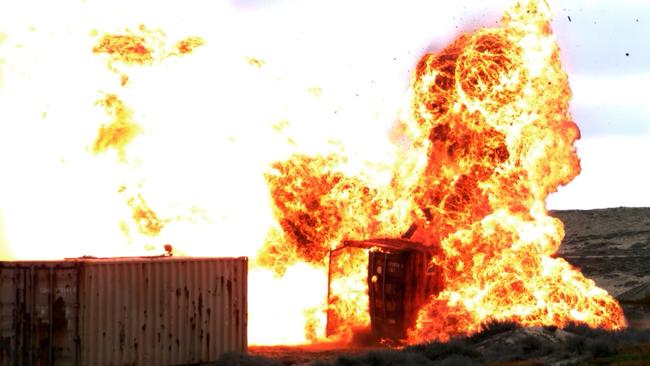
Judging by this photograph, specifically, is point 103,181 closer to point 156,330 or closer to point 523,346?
point 156,330

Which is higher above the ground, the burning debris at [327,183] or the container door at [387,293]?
the burning debris at [327,183]

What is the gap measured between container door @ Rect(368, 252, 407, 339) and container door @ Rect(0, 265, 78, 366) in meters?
10.7

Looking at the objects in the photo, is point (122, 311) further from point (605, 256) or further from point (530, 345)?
point (605, 256)

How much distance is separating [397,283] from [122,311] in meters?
9.54

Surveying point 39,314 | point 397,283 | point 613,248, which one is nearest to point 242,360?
point 39,314

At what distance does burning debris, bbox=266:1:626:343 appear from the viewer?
26.9 m

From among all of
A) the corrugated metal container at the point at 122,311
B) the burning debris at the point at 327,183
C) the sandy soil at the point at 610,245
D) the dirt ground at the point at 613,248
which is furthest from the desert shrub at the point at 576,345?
the sandy soil at the point at 610,245

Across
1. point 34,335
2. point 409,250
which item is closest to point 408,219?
point 409,250

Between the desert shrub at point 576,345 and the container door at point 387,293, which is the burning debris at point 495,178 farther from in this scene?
the desert shrub at point 576,345

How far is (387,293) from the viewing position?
93.2 feet

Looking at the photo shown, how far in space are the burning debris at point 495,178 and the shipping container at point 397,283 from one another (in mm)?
313

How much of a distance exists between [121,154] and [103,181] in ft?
3.35

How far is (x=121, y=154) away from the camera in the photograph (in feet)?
93.1

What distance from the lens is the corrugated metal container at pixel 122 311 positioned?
20656mm
